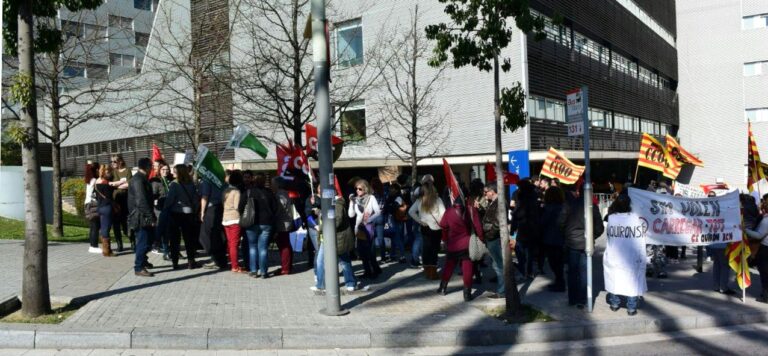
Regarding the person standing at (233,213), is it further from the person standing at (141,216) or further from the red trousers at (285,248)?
the person standing at (141,216)

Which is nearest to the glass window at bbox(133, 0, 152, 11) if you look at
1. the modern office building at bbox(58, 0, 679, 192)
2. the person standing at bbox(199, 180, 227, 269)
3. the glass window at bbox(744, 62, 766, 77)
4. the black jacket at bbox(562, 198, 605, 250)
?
the modern office building at bbox(58, 0, 679, 192)

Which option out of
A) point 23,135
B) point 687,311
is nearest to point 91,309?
point 23,135

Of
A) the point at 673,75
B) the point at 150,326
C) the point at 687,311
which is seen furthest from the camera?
the point at 673,75

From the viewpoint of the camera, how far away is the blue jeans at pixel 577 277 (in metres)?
7.85

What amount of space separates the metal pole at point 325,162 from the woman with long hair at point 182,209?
A: 11.9 feet

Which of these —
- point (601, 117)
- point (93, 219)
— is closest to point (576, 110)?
point (93, 219)

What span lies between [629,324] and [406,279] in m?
3.82

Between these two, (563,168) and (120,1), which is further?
(120,1)

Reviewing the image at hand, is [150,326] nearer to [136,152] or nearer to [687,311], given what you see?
[687,311]

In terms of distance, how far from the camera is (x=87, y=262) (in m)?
10.4

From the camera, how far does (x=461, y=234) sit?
8344 mm

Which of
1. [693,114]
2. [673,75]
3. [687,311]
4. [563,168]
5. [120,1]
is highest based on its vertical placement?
[120,1]

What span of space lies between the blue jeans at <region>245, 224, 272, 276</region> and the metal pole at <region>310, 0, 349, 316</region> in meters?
2.45

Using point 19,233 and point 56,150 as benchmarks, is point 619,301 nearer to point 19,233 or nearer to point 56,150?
point 56,150
